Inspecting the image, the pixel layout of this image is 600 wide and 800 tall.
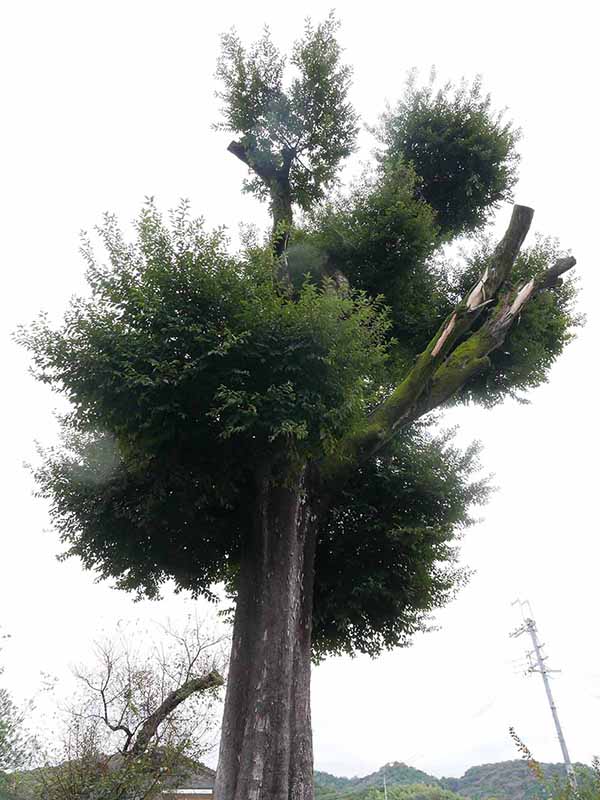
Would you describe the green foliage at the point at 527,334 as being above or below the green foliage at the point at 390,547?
above

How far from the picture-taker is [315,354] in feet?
22.7

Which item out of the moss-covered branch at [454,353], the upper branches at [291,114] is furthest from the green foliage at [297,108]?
the moss-covered branch at [454,353]

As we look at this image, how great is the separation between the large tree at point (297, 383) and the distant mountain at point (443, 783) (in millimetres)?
31458

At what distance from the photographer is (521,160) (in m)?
13.1

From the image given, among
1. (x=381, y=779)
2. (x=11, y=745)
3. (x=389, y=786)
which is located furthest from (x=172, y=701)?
(x=381, y=779)

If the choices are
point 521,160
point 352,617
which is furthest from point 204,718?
point 521,160

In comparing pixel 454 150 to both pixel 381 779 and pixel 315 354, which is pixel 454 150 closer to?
pixel 315 354

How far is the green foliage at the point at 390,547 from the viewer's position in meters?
9.33

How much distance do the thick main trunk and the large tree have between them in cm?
3

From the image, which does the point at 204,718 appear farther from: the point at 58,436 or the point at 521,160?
the point at 521,160

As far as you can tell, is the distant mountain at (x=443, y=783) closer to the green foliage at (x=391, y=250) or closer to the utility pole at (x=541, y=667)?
the utility pole at (x=541, y=667)

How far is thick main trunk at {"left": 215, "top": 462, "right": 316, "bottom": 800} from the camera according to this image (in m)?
6.11

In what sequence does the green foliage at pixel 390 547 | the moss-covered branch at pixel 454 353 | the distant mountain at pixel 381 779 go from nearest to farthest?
the moss-covered branch at pixel 454 353, the green foliage at pixel 390 547, the distant mountain at pixel 381 779

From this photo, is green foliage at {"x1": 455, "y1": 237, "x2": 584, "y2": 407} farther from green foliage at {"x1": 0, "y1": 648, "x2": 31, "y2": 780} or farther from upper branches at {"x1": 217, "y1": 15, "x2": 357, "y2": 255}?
green foliage at {"x1": 0, "y1": 648, "x2": 31, "y2": 780}
